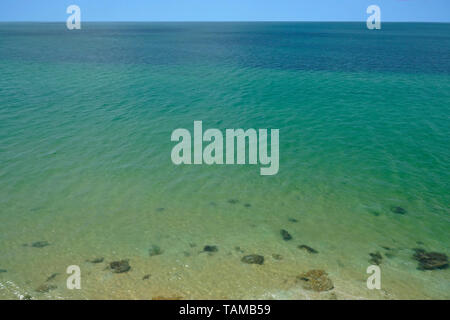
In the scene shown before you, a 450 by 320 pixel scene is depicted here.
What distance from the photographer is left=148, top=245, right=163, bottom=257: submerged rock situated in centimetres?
1374

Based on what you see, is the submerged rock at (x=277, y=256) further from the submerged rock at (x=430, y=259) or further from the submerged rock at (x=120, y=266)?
the submerged rock at (x=120, y=266)

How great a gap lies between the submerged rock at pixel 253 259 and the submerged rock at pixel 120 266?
4.67 meters

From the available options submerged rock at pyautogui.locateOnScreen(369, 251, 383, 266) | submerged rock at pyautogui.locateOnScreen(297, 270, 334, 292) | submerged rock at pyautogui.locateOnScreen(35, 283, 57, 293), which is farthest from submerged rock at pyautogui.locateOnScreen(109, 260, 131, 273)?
submerged rock at pyautogui.locateOnScreen(369, 251, 383, 266)

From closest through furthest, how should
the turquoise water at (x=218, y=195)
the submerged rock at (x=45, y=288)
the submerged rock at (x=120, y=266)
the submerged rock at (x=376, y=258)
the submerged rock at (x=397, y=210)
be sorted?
the submerged rock at (x=45, y=288)
the turquoise water at (x=218, y=195)
the submerged rock at (x=120, y=266)
the submerged rock at (x=376, y=258)
the submerged rock at (x=397, y=210)

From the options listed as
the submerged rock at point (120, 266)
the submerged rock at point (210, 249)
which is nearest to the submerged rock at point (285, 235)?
the submerged rock at point (210, 249)

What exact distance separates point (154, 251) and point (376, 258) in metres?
9.37

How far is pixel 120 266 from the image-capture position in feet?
42.6

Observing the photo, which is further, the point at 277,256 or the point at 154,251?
the point at 154,251

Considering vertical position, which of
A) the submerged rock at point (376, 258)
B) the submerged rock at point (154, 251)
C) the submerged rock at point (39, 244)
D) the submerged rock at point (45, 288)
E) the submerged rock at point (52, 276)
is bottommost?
the submerged rock at point (45, 288)

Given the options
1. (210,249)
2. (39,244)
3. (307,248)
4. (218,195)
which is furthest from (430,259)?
(39,244)

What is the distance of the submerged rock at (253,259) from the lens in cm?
1327

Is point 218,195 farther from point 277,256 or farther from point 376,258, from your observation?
point 376,258
